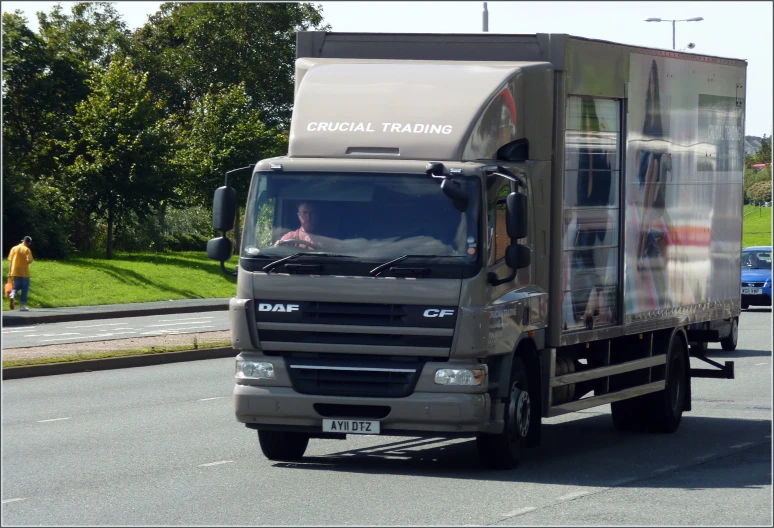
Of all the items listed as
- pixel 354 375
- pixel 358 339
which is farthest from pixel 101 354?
pixel 358 339

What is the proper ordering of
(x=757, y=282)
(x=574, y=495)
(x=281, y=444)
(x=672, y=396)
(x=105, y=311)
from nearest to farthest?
1. (x=574, y=495)
2. (x=281, y=444)
3. (x=672, y=396)
4. (x=105, y=311)
5. (x=757, y=282)

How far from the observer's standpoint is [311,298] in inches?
410

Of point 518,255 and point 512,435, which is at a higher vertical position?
point 518,255

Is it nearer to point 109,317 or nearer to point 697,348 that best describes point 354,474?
point 697,348

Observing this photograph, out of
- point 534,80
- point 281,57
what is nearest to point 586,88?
point 534,80

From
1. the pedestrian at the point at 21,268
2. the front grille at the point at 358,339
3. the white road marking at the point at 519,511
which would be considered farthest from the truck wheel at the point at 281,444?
the pedestrian at the point at 21,268

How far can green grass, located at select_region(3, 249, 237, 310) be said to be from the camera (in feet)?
118

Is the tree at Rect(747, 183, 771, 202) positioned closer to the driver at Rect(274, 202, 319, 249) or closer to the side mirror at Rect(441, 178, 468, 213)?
the side mirror at Rect(441, 178, 468, 213)

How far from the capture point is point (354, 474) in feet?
34.7

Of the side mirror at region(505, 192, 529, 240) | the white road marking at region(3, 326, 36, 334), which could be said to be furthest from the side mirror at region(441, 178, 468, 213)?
the white road marking at region(3, 326, 36, 334)

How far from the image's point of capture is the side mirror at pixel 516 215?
10.4 meters

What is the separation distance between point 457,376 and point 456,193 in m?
1.37

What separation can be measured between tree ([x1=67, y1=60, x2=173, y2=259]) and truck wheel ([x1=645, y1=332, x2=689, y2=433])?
33.3 m

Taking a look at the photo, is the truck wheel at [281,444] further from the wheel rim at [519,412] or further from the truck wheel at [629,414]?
the truck wheel at [629,414]
